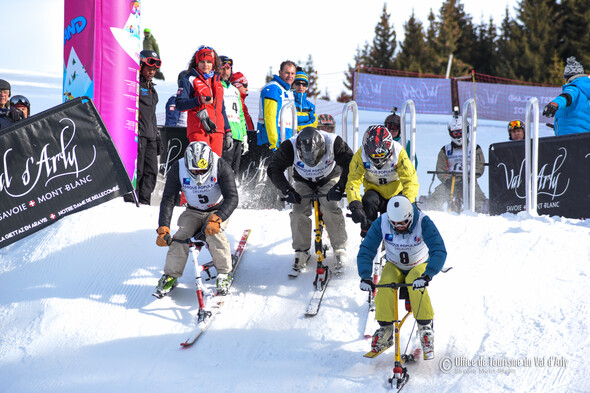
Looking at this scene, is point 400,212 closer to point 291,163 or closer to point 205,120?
point 291,163

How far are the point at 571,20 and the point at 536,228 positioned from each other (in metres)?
28.5

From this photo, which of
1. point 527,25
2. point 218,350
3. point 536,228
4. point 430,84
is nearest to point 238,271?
point 218,350

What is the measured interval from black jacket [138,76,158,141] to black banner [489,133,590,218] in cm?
491

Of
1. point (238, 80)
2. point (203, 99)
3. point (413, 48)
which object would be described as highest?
point (413, 48)

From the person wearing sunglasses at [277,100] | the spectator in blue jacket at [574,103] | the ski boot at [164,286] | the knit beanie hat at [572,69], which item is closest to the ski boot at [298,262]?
the ski boot at [164,286]

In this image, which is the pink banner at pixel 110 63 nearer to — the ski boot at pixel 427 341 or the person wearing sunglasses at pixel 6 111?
the person wearing sunglasses at pixel 6 111

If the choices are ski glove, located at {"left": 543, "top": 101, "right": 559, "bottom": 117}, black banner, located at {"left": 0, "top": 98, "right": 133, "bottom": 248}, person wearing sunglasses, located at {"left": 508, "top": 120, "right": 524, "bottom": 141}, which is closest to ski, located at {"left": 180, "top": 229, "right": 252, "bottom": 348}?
black banner, located at {"left": 0, "top": 98, "right": 133, "bottom": 248}

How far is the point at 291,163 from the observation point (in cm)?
711

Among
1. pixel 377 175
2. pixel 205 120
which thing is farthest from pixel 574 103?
pixel 205 120

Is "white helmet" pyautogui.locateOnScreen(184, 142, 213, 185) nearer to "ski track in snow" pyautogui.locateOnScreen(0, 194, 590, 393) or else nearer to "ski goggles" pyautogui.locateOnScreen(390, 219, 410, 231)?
"ski track in snow" pyautogui.locateOnScreen(0, 194, 590, 393)

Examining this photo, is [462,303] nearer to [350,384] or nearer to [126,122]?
[350,384]

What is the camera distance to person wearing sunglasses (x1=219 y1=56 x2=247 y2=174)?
8633mm

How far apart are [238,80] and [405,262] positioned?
5.21 m

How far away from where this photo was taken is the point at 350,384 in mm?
5090
